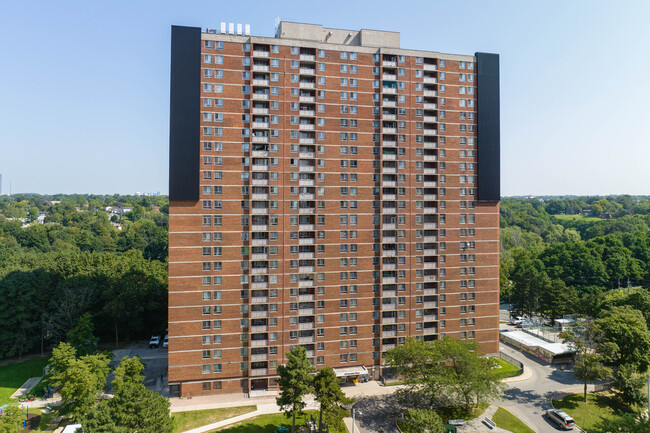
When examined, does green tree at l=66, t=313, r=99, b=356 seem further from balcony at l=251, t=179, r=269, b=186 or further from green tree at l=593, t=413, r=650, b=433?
green tree at l=593, t=413, r=650, b=433

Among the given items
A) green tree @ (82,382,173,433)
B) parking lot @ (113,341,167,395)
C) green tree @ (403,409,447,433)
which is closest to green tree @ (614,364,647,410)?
green tree @ (403,409,447,433)

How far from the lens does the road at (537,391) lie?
175 feet

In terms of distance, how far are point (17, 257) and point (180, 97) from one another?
91247 millimetres

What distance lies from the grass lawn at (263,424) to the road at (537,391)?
2619 centimetres

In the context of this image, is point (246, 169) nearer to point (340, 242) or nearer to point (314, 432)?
Result: point (340, 242)

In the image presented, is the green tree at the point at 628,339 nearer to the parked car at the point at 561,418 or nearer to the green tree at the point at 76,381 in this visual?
the parked car at the point at 561,418

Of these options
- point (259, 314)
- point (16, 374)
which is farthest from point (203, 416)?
point (16, 374)

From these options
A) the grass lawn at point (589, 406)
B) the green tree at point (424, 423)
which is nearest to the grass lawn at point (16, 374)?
the green tree at point (424, 423)

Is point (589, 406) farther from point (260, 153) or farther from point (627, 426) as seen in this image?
point (260, 153)

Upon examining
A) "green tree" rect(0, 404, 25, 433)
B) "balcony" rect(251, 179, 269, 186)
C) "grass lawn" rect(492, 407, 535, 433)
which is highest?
"balcony" rect(251, 179, 269, 186)

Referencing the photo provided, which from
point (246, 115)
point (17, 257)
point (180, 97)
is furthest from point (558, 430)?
point (17, 257)

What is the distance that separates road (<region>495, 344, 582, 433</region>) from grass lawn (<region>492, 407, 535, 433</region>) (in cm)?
87

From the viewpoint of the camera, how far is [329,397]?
47.3m

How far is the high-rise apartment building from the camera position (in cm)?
5991
